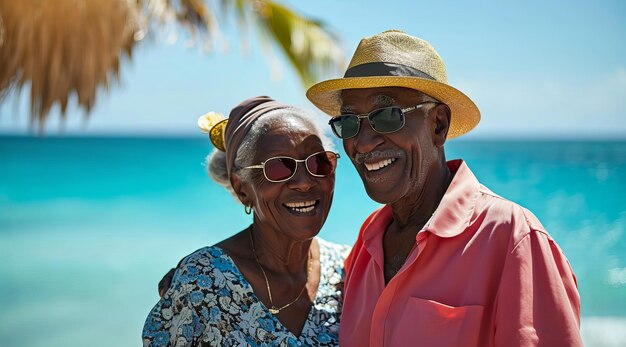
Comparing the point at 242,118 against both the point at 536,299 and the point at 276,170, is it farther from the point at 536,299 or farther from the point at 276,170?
the point at 536,299

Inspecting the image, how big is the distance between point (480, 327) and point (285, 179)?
1101 mm

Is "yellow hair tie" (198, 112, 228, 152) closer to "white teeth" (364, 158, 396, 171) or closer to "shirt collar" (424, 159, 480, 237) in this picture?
"white teeth" (364, 158, 396, 171)

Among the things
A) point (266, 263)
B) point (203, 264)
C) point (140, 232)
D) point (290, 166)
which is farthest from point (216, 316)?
point (140, 232)

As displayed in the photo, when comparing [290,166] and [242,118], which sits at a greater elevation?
[242,118]

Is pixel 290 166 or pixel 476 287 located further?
pixel 290 166

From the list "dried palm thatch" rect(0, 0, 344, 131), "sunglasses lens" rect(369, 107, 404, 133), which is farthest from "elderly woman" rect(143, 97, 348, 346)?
"dried palm thatch" rect(0, 0, 344, 131)

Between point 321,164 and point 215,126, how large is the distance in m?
0.71

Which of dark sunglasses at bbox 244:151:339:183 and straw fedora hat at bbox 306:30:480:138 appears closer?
straw fedora hat at bbox 306:30:480:138

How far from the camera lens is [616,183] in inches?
977

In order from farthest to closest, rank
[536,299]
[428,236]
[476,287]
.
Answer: [428,236]
[476,287]
[536,299]

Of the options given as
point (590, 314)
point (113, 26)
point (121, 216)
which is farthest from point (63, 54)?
point (121, 216)

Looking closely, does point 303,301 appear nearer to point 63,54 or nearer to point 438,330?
point 438,330

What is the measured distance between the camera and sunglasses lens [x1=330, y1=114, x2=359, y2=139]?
3010 mm

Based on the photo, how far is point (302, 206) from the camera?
3270 mm
